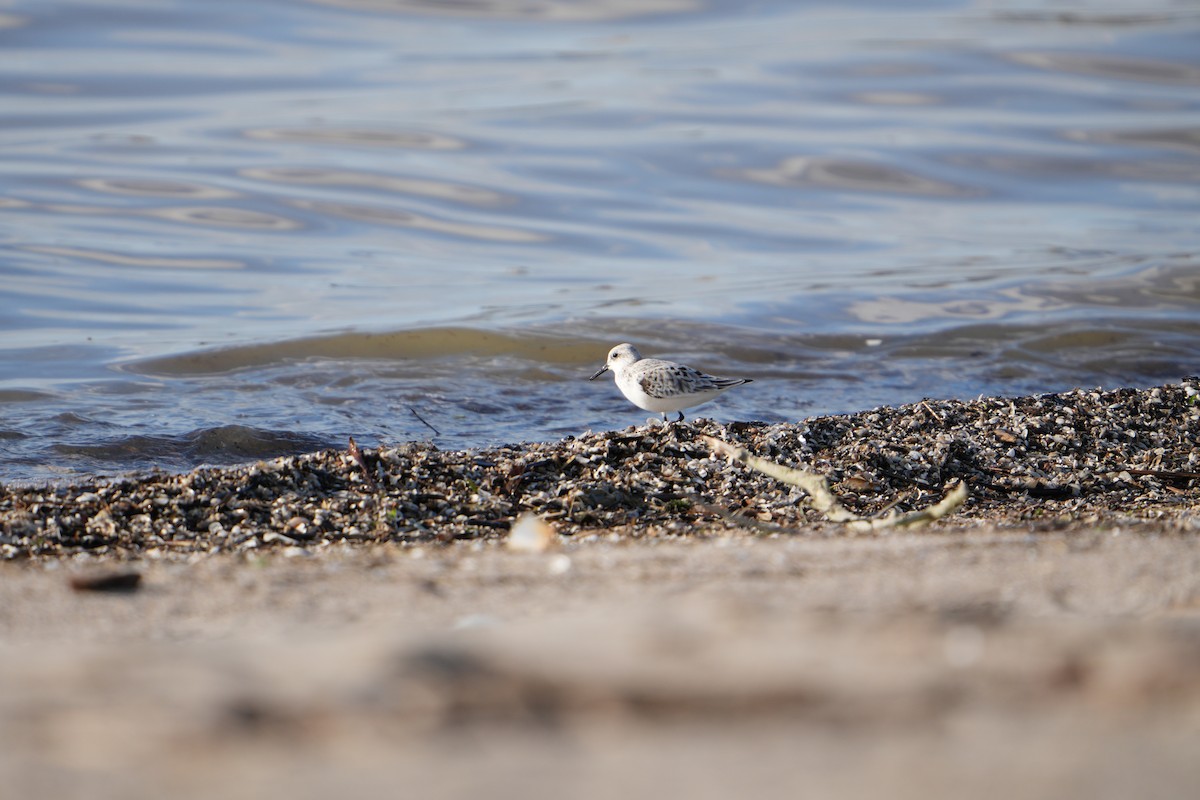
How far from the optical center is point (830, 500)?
5.42 m

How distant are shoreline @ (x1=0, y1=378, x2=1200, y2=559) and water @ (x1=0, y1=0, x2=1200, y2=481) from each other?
84.4 inches

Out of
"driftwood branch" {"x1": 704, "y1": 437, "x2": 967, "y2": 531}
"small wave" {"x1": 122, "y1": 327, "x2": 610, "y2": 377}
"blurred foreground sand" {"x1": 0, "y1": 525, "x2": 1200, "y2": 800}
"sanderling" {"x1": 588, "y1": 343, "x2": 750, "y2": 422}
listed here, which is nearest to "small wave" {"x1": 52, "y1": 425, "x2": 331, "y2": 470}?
"small wave" {"x1": 122, "y1": 327, "x2": 610, "y2": 377}

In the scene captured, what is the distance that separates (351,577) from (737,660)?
5.42 feet

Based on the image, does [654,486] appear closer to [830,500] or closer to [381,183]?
[830,500]

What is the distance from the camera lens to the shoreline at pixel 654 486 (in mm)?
5328

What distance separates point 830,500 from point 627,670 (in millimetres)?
3133

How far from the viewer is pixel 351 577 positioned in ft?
12.4

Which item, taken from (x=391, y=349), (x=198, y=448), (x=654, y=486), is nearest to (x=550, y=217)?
(x=391, y=349)

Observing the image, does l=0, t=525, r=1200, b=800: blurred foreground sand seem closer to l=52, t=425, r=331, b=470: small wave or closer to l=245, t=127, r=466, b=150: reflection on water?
l=52, t=425, r=331, b=470: small wave

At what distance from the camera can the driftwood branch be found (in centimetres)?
479

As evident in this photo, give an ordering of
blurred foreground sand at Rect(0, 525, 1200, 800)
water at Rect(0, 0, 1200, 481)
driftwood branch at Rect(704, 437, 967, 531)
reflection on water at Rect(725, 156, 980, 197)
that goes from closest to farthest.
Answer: blurred foreground sand at Rect(0, 525, 1200, 800)
driftwood branch at Rect(704, 437, 967, 531)
water at Rect(0, 0, 1200, 481)
reflection on water at Rect(725, 156, 980, 197)

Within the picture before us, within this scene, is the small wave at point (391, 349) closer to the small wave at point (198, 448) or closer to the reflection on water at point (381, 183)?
the small wave at point (198, 448)

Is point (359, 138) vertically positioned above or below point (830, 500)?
above

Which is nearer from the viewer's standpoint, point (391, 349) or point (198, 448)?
point (198, 448)
